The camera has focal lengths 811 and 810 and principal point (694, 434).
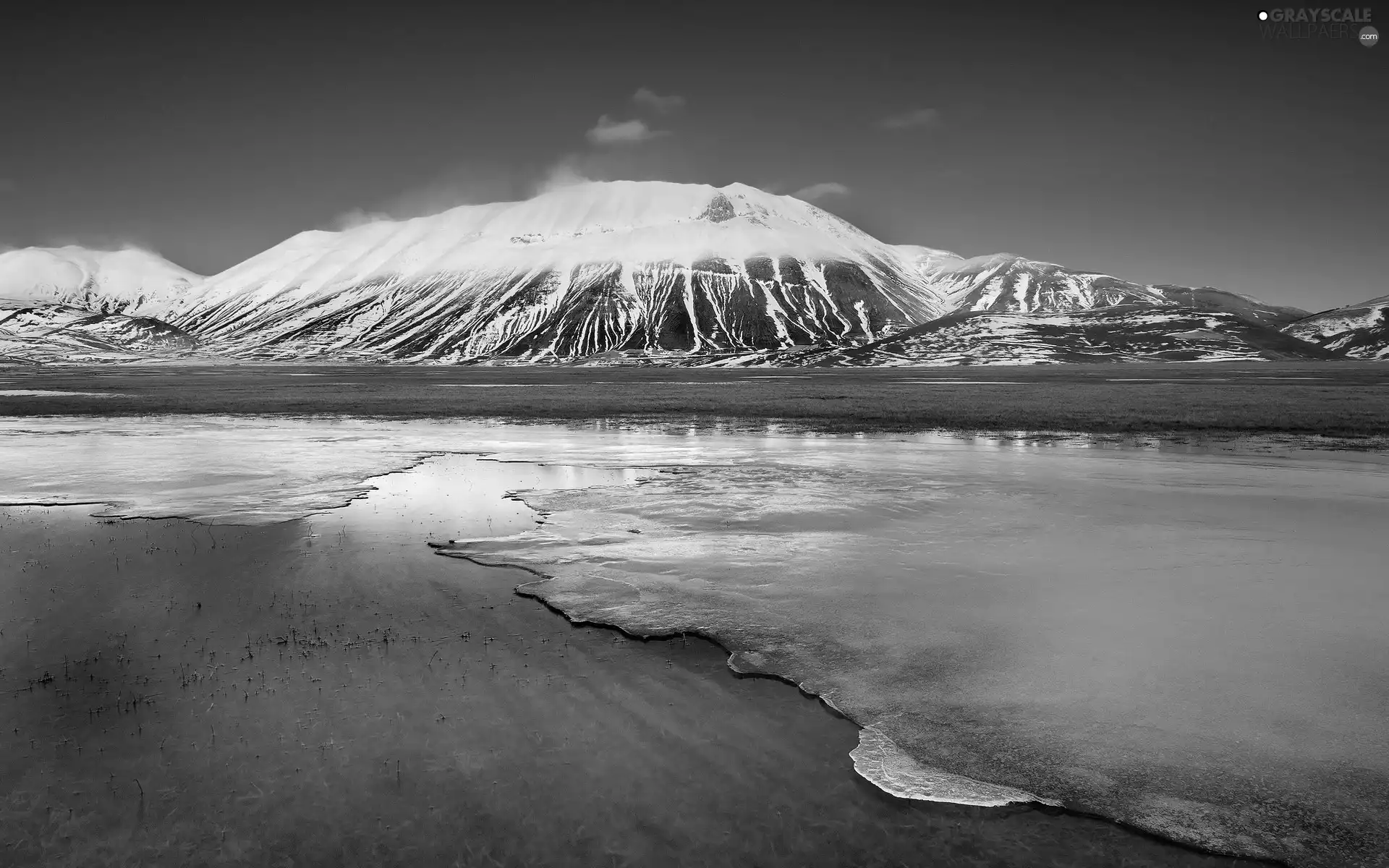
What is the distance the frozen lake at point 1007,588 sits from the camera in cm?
785

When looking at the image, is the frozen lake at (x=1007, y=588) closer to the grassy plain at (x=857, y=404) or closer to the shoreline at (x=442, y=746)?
the shoreline at (x=442, y=746)

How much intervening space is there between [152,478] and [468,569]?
55.0ft

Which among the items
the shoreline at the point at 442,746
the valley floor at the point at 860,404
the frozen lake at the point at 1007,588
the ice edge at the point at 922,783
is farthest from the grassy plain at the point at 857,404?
the ice edge at the point at 922,783

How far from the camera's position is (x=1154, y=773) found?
7.77 meters

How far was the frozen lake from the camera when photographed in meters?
7.85

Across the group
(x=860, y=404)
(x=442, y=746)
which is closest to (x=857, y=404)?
(x=860, y=404)

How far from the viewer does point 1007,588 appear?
1348 cm

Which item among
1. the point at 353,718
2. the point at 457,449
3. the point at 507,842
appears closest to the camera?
the point at 507,842

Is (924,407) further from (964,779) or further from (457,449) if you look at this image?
(964,779)

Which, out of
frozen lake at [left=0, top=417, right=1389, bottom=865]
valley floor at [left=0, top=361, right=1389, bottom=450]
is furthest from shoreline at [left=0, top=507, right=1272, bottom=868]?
valley floor at [left=0, top=361, right=1389, bottom=450]

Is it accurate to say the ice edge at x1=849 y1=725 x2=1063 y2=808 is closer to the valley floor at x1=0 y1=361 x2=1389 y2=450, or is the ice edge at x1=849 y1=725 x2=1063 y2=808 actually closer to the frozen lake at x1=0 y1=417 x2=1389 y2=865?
the frozen lake at x1=0 y1=417 x2=1389 y2=865

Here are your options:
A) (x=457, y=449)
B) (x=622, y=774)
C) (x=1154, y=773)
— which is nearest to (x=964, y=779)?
(x=1154, y=773)

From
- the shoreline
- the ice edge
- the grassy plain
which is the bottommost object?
the ice edge

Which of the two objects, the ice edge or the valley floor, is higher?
the valley floor
